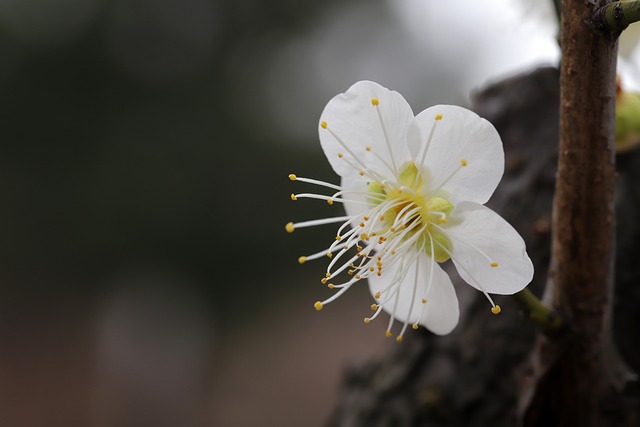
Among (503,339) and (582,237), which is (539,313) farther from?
(503,339)

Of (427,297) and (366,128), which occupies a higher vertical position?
(366,128)

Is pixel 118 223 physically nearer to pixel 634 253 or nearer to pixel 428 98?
pixel 428 98

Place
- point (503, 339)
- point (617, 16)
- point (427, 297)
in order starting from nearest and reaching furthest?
point (617, 16)
point (427, 297)
point (503, 339)

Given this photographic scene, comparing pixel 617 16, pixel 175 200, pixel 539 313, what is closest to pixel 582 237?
pixel 539 313

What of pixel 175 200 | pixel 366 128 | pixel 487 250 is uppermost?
pixel 366 128

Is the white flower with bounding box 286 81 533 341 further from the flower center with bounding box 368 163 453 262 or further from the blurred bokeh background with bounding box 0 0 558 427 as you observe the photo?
the blurred bokeh background with bounding box 0 0 558 427

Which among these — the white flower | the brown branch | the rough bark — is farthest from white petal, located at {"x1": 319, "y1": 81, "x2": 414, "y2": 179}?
the rough bark

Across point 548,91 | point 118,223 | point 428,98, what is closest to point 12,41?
point 118,223

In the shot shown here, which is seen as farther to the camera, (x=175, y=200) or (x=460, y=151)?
(x=175, y=200)
